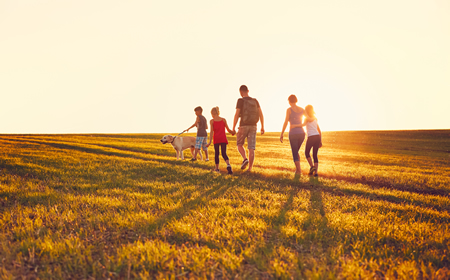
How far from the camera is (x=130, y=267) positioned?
128 inches

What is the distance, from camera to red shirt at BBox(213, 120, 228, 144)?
10766 millimetres

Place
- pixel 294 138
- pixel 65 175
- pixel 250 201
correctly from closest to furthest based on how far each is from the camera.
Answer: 1. pixel 250 201
2. pixel 65 175
3. pixel 294 138

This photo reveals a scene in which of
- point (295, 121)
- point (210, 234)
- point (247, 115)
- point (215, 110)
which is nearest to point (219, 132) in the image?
point (215, 110)

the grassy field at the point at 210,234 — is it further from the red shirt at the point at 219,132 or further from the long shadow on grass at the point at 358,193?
the red shirt at the point at 219,132

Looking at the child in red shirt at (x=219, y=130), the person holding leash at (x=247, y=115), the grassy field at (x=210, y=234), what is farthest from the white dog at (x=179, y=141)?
the grassy field at (x=210, y=234)

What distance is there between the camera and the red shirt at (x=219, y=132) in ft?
→ 35.3

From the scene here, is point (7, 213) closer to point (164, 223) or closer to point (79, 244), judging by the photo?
point (79, 244)

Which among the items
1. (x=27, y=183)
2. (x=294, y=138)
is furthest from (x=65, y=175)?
(x=294, y=138)

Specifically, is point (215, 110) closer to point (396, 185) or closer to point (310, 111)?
point (310, 111)

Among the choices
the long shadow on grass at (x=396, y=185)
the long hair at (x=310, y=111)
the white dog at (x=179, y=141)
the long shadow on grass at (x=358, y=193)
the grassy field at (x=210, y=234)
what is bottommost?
the long shadow on grass at (x=396, y=185)

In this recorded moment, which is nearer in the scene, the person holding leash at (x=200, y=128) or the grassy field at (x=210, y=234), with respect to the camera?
the grassy field at (x=210, y=234)

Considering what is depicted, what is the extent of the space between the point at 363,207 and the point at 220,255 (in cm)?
483

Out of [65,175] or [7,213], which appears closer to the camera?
[7,213]

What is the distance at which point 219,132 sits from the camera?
35.4 feet
